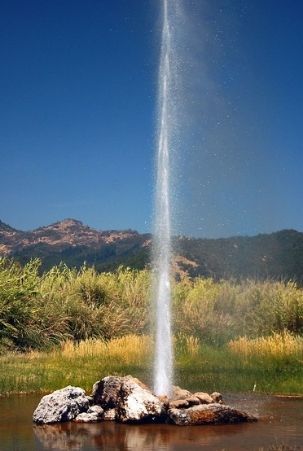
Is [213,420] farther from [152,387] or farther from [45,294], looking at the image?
[45,294]

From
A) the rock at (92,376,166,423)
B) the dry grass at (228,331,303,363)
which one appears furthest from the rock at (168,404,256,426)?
the dry grass at (228,331,303,363)

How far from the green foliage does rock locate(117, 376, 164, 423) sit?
11863 millimetres

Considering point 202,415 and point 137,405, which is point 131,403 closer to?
point 137,405

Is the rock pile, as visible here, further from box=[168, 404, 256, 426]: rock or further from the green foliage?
the green foliage

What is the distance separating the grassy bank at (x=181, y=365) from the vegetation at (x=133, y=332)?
29mm

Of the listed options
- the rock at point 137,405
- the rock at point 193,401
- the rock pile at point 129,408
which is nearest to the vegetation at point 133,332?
the rock at point 193,401

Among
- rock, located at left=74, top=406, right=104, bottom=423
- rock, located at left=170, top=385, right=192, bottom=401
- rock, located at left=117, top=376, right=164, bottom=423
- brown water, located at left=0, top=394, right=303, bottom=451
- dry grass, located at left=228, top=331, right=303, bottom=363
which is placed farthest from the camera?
dry grass, located at left=228, top=331, right=303, bottom=363

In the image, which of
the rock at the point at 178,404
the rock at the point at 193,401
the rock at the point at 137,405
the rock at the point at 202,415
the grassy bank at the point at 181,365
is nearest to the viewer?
the rock at the point at 202,415

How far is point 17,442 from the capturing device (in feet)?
34.0

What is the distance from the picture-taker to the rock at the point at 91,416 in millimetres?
12047

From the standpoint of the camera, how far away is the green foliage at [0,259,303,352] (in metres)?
24.6

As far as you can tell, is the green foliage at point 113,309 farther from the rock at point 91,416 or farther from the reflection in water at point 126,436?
the reflection in water at point 126,436

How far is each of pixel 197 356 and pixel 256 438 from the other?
1095 centimetres

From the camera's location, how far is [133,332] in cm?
2836
